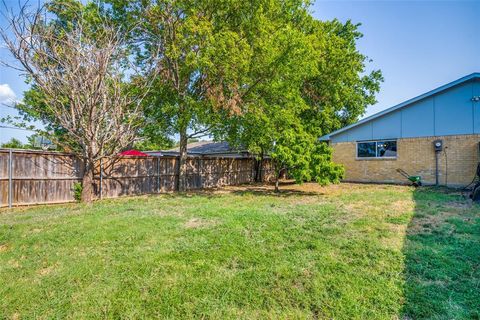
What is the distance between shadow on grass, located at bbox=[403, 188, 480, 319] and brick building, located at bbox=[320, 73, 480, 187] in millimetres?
7207

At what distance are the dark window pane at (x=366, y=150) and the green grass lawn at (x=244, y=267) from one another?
8950mm

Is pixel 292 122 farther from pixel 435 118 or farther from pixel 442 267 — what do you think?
pixel 442 267

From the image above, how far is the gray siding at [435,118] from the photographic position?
1173 centimetres

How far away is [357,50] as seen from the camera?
65.9 ft

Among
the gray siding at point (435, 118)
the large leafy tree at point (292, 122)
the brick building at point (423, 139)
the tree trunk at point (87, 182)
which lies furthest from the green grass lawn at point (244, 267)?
the gray siding at point (435, 118)

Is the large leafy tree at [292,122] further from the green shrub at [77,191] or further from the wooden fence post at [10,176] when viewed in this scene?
the wooden fence post at [10,176]

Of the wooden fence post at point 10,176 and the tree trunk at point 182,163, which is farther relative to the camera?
the tree trunk at point 182,163

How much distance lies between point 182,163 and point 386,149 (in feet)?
35.7

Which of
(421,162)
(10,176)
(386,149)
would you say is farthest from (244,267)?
(386,149)

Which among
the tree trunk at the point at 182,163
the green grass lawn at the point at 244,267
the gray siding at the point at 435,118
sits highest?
the gray siding at the point at 435,118

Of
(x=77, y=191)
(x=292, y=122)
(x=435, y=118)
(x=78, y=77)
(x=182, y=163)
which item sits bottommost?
(x=77, y=191)

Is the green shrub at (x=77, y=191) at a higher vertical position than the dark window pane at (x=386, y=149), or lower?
lower

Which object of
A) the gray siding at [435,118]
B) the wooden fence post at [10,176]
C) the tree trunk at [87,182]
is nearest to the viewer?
the wooden fence post at [10,176]

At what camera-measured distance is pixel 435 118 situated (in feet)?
41.5
